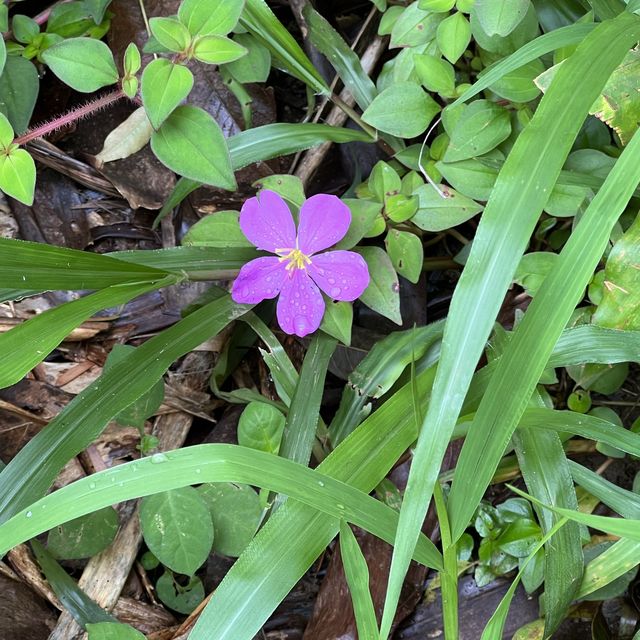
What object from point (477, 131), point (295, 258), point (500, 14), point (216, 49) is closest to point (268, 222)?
point (295, 258)

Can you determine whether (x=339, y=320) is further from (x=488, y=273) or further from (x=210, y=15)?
(x=210, y=15)

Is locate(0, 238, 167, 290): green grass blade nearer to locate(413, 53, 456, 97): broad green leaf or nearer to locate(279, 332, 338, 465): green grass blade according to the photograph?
locate(279, 332, 338, 465): green grass blade

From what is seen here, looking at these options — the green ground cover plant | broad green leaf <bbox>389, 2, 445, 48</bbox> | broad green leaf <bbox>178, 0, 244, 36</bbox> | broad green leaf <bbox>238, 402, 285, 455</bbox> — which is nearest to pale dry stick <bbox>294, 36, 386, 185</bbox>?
the green ground cover plant

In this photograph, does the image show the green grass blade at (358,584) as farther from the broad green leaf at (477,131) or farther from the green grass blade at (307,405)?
the broad green leaf at (477,131)

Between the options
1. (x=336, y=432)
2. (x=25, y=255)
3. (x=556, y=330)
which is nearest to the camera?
(x=556, y=330)

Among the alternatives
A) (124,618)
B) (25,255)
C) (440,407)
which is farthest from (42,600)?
(440,407)

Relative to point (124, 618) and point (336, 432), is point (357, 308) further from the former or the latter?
point (124, 618)
